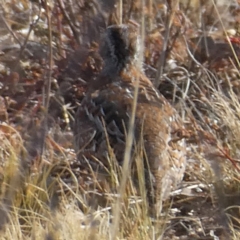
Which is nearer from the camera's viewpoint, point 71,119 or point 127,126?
point 127,126

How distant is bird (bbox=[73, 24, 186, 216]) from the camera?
470 cm

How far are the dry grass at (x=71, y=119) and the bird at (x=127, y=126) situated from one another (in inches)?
4.7

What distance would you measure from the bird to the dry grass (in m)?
0.12

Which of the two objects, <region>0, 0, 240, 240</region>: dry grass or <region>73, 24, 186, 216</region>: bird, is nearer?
<region>0, 0, 240, 240</region>: dry grass

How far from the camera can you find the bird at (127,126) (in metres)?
4.70

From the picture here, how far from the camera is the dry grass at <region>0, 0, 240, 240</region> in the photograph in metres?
4.34

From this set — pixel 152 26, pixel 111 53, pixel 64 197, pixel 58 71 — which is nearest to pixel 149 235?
pixel 64 197

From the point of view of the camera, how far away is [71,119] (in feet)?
19.5

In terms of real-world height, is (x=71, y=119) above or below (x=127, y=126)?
below

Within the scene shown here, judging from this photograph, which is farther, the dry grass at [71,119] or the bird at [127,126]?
the bird at [127,126]

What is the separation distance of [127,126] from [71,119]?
115cm

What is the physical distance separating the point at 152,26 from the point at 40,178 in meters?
2.14

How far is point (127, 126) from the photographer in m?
4.85

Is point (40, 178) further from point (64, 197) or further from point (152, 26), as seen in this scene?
point (152, 26)
